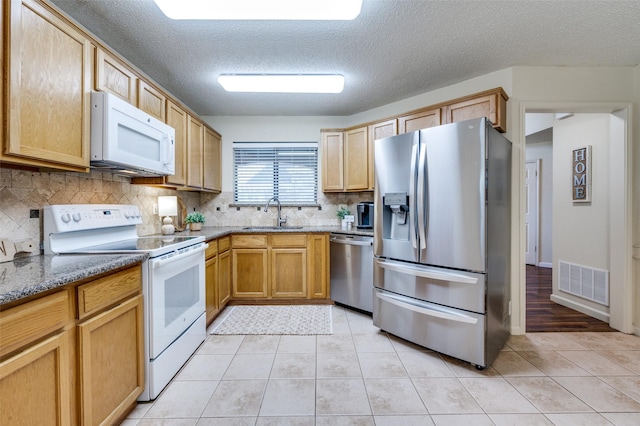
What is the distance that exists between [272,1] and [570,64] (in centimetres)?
277

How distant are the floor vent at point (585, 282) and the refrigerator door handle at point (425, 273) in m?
2.05

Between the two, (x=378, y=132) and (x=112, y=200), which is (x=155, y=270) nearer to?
(x=112, y=200)

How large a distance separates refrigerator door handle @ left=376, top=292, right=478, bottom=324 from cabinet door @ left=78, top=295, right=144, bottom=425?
6.06 ft

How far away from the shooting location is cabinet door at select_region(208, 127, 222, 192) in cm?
324

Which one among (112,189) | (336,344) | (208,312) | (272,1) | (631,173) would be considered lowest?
(336,344)

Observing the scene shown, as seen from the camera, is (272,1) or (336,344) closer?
(272,1)

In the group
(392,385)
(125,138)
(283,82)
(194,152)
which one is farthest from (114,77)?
(392,385)

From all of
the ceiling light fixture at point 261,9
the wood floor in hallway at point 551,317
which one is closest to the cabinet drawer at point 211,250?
the ceiling light fixture at point 261,9

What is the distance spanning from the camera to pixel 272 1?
155cm

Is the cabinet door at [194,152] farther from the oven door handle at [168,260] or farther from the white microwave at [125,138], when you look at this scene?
the oven door handle at [168,260]

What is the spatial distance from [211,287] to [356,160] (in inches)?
87.4

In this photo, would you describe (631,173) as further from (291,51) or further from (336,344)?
(291,51)

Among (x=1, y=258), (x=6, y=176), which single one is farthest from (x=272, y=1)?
(x=1, y=258)

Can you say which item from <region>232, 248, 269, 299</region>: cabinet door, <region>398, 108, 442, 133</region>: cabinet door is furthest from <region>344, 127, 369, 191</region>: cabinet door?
<region>232, 248, 269, 299</region>: cabinet door
